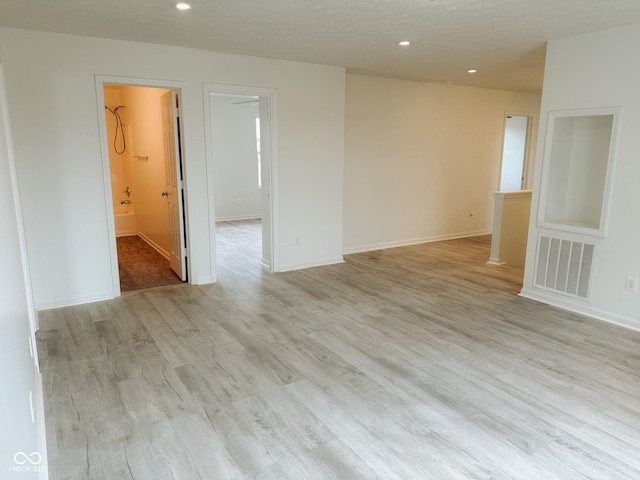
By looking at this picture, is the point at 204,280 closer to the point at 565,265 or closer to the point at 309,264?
the point at 309,264

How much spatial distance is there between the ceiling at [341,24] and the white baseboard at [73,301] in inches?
96.2

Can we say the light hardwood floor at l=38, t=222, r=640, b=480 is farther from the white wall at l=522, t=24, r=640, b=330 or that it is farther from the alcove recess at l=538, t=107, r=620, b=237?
the alcove recess at l=538, t=107, r=620, b=237

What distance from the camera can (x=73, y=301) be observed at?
4230 mm

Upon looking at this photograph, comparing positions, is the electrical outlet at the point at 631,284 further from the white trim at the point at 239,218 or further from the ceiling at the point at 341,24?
the white trim at the point at 239,218

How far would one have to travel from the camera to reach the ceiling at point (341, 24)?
10.1 ft

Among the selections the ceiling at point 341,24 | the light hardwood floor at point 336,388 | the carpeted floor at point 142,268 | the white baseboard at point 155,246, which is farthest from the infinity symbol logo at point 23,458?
the white baseboard at point 155,246

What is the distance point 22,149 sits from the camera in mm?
3816

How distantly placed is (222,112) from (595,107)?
23.5 ft

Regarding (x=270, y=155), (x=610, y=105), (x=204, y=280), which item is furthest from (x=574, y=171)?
(x=204, y=280)

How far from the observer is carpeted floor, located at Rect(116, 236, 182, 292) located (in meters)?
4.95

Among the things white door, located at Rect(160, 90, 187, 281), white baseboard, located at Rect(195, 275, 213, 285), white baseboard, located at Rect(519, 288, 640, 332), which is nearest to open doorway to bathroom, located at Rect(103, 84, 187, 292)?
white door, located at Rect(160, 90, 187, 281)

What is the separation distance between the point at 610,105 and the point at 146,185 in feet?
19.5

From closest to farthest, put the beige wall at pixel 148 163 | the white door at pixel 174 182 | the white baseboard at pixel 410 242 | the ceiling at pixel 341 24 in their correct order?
the ceiling at pixel 341 24
the white door at pixel 174 182
the beige wall at pixel 148 163
the white baseboard at pixel 410 242

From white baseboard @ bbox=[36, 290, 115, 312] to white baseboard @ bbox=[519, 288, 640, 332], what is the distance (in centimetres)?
432
